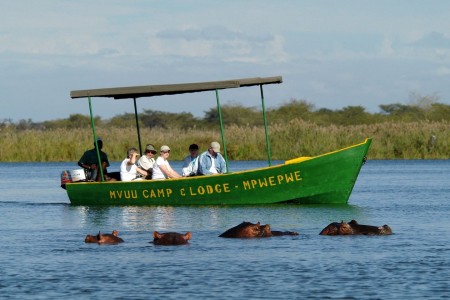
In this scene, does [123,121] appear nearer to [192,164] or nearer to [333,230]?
[192,164]

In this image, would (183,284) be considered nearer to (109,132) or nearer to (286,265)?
Result: (286,265)

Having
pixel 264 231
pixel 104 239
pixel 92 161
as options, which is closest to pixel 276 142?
pixel 92 161

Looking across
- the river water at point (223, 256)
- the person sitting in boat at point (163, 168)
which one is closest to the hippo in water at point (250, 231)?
the river water at point (223, 256)

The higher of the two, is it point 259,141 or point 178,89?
point 178,89

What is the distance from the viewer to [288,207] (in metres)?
24.0

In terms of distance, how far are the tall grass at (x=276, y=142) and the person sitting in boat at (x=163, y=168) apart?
78.0 ft

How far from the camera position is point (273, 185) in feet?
Result: 79.0

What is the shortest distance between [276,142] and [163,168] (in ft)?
82.3

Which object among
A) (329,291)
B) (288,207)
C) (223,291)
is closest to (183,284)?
(223,291)

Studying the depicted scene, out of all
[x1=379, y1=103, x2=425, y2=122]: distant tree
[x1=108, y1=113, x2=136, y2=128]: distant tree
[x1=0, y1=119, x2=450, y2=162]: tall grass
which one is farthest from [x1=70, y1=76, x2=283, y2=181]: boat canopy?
[x1=108, y1=113, x2=136, y2=128]: distant tree

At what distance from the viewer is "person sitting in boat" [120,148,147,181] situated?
25016mm

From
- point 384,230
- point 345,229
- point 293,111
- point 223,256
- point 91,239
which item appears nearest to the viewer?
point 223,256

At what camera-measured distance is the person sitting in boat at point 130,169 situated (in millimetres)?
25016

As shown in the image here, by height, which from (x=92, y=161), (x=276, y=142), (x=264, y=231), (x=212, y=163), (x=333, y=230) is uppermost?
(x=92, y=161)
